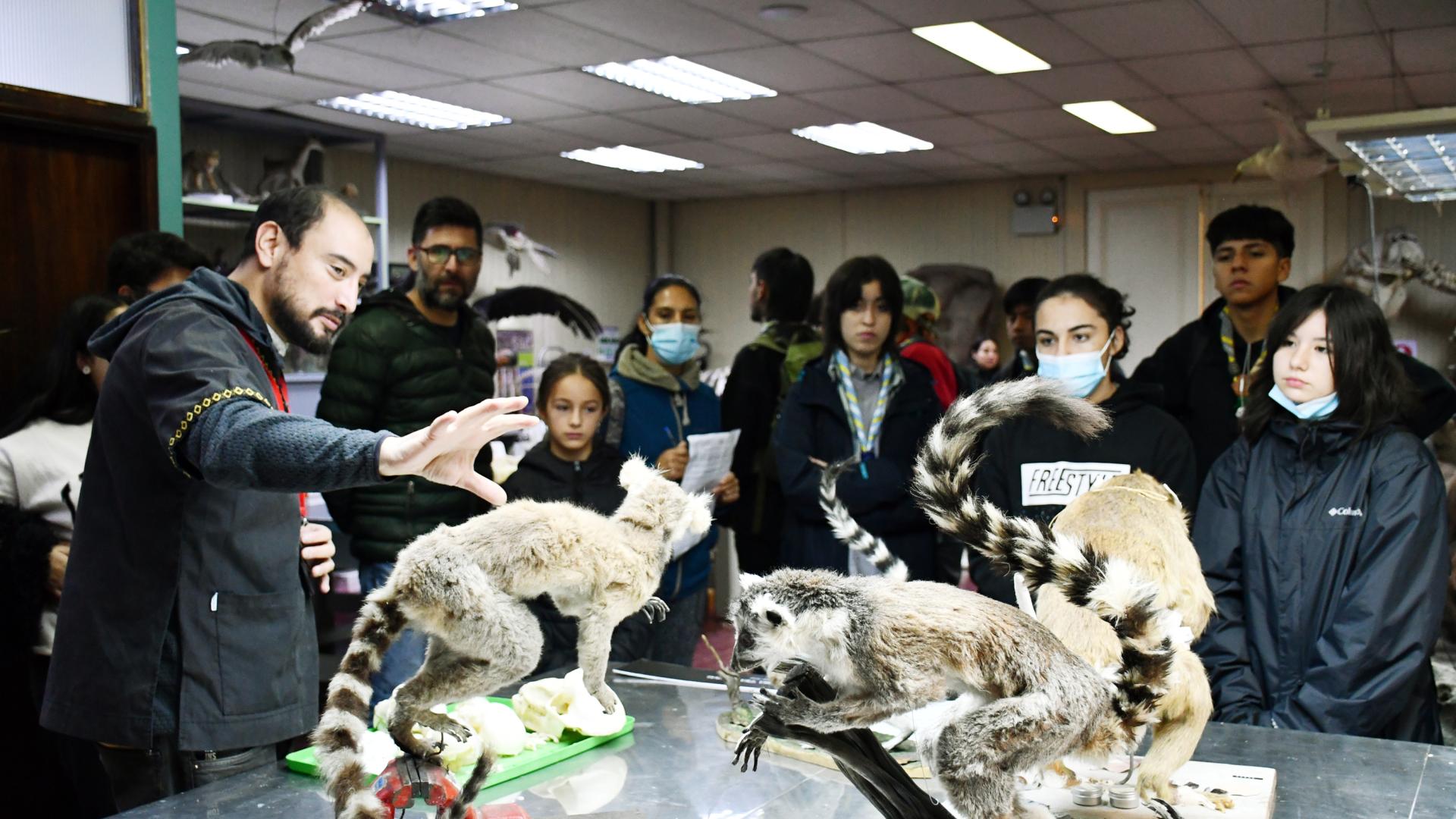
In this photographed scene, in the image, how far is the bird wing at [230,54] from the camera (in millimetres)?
4910

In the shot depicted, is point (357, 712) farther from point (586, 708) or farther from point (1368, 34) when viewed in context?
point (1368, 34)

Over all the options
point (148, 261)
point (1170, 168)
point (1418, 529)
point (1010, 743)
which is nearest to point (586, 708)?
point (1010, 743)

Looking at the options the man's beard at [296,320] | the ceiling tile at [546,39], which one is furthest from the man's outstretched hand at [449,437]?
the ceiling tile at [546,39]

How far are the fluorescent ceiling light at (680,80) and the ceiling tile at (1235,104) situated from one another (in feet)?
9.54

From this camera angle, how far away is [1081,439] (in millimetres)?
2371

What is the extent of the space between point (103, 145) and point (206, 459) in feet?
7.33

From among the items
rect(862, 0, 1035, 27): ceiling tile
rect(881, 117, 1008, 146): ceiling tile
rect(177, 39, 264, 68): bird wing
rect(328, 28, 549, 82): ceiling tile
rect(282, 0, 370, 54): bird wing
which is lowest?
rect(177, 39, 264, 68): bird wing

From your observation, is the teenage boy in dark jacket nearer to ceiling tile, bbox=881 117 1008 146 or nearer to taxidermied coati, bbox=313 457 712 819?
taxidermied coati, bbox=313 457 712 819

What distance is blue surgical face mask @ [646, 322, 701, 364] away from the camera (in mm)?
3441

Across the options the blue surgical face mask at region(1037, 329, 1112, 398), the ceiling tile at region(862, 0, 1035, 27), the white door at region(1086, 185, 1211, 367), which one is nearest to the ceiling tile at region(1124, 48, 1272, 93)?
the ceiling tile at region(862, 0, 1035, 27)

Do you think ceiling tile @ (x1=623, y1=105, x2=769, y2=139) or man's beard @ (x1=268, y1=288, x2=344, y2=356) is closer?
man's beard @ (x1=268, y1=288, x2=344, y2=356)

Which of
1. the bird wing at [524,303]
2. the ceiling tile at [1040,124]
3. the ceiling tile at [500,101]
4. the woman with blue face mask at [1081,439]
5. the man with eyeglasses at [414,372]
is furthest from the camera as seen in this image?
the bird wing at [524,303]

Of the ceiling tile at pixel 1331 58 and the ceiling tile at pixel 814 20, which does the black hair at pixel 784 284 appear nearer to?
the ceiling tile at pixel 814 20

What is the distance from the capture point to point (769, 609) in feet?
4.23
